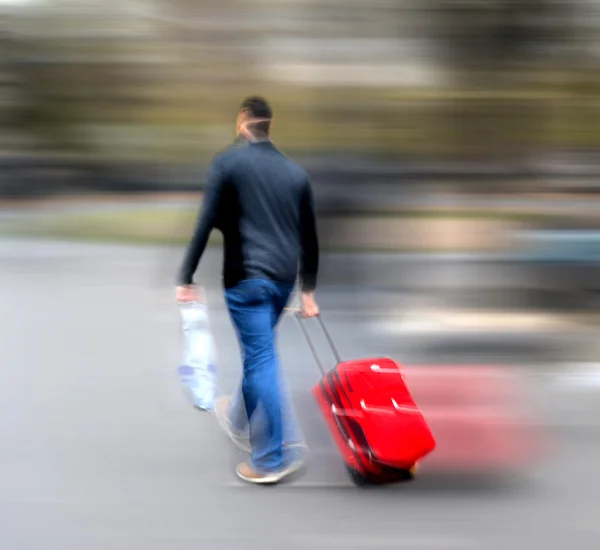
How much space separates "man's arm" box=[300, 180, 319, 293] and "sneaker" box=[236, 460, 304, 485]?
808mm

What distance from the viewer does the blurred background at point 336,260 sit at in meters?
3.50

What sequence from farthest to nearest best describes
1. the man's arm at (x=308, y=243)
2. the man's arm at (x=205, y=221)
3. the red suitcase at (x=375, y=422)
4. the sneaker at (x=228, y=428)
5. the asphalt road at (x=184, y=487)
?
the sneaker at (x=228, y=428)
the man's arm at (x=308, y=243)
the man's arm at (x=205, y=221)
the red suitcase at (x=375, y=422)
the asphalt road at (x=184, y=487)

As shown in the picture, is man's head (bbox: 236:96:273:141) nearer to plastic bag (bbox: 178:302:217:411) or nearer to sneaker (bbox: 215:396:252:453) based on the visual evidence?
plastic bag (bbox: 178:302:217:411)

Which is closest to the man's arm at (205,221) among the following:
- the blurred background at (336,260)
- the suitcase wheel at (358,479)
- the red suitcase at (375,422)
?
the red suitcase at (375,422)

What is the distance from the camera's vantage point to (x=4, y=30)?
17.7m

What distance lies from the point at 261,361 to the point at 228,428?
27.6 inches

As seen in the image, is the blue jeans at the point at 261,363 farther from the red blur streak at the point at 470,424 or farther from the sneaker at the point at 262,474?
the red blur streak at the point at 470,424

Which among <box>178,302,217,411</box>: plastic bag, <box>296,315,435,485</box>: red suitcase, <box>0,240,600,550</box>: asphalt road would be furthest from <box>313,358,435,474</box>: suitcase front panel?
<box>178,302,217,411</box>: plastic bag

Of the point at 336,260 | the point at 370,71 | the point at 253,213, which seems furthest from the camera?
the point at 370,71

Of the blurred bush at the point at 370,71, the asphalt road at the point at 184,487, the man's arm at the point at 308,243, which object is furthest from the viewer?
the blurred bush at the point at 370,71

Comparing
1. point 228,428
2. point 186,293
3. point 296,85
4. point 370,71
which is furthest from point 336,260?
point 186,293

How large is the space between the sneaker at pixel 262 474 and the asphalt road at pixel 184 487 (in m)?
0.04

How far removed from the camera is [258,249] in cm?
360

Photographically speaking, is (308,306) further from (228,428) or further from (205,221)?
(228,428)
